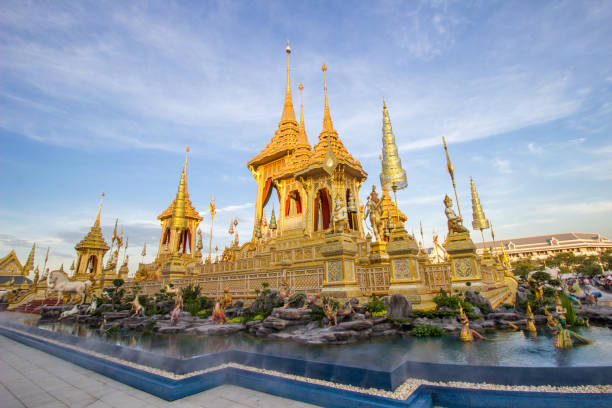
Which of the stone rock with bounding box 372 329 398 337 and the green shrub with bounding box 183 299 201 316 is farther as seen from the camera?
the green shrub with bounding box 183 299 201 316

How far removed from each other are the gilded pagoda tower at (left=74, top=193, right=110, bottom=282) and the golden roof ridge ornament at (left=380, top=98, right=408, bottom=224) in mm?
33287

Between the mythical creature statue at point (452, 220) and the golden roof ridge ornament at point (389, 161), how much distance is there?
15.4 metres

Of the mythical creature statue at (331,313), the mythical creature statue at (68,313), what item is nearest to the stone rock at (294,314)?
the mythical creature statue at (331,313)

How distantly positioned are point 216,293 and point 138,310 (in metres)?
3.07

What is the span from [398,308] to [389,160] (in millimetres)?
20347

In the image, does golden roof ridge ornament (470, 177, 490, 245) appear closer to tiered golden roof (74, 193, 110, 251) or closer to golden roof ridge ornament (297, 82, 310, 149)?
golden roof ridge ornament (297, 82, 310, 149)

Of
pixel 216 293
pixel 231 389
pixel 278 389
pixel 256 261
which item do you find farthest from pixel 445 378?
pixel 256 261

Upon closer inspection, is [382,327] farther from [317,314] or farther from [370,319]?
[317,314]

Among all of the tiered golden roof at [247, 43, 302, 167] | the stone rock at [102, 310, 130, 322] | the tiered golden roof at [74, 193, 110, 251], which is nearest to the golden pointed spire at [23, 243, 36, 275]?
the tiered golden roof at [74, 193, 110, 251]

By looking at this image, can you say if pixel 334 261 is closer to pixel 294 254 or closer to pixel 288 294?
pixel 288 294

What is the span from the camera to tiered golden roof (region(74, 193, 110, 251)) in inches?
1300

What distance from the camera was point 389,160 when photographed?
84.2 feet

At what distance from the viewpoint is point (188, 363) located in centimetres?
399

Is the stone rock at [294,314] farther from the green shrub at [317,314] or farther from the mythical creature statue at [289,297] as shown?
the mythical creature statue at [289,297]
